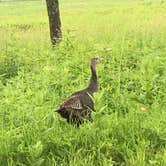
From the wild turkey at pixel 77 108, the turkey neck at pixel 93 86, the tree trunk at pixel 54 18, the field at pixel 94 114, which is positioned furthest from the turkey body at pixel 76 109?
the tree trunk at pixel 54 18

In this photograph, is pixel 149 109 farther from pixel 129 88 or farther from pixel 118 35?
pixel 118 35

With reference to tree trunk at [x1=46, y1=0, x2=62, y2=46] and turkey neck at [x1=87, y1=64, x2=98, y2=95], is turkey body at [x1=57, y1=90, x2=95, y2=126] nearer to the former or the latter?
turkey neck at [x1=87, y1=64, x2=98, y2=95]

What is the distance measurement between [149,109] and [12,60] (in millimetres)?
3983

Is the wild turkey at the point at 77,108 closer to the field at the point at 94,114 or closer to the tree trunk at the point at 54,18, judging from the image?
the field at the point at 94,114

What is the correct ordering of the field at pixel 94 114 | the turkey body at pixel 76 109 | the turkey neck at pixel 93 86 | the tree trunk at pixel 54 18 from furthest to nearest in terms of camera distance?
the tree trunk at pixel 54 18 < the turkey neck at pixel 93 86 < the turkey body at pixel 76 109 < the field at pixel 94 114

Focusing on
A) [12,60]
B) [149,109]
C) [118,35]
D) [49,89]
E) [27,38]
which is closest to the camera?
[149,109]

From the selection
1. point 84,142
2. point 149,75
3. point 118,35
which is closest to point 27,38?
point 118,35

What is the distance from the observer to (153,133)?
19.1ft

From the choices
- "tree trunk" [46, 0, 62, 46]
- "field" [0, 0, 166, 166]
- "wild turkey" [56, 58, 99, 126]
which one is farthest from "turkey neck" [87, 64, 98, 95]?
"tree trunk" [46, 0, 62, 46]

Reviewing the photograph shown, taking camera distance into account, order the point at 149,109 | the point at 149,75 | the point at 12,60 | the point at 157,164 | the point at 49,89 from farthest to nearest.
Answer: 1. the point at 12,60
2. the point at 49,89
3. the point at 149,75
4. the point at 149,109
5. the point at 157,164

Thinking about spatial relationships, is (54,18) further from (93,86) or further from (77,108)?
(77,108)

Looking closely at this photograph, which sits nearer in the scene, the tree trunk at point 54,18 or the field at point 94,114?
the field at point 94,114

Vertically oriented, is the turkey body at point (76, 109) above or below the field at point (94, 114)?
above

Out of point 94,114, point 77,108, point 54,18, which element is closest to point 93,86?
point 77,108
